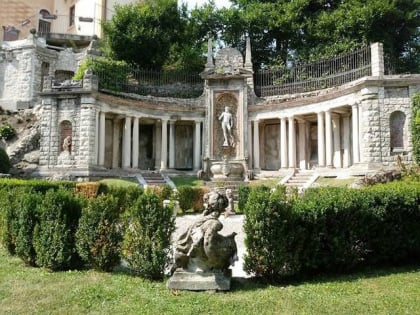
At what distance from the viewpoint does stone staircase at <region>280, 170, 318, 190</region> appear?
2120 centimetres

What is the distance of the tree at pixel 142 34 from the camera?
29250 mm

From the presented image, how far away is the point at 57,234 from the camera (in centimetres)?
755

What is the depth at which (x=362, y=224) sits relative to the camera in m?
7.39

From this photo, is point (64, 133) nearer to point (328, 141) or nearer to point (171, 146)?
point (171, 146)

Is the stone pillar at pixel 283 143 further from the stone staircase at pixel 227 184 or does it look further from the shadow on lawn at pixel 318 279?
the shadow on lawn at pixel 318 279

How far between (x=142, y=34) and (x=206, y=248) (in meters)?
25.6

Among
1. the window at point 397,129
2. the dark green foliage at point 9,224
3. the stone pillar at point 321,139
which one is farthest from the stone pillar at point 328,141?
the dark green foliage at point 9,224

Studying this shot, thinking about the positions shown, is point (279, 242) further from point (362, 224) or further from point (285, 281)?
point (362, 224)

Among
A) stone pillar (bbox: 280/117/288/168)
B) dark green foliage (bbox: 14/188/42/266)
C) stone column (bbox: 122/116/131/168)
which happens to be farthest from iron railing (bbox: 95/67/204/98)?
dark green foliage (bbox: 14/188/42/266)

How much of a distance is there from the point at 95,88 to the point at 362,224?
743 inches

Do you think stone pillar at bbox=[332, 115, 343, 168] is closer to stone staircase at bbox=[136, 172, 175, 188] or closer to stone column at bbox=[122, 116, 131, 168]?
stone staircase at bbox=[136, 172, 175, 188]

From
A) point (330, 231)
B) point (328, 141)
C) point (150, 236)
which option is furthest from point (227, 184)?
point (150, 236)

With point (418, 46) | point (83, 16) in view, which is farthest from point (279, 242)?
point (83, 16)

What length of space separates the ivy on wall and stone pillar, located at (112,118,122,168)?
1777cm
